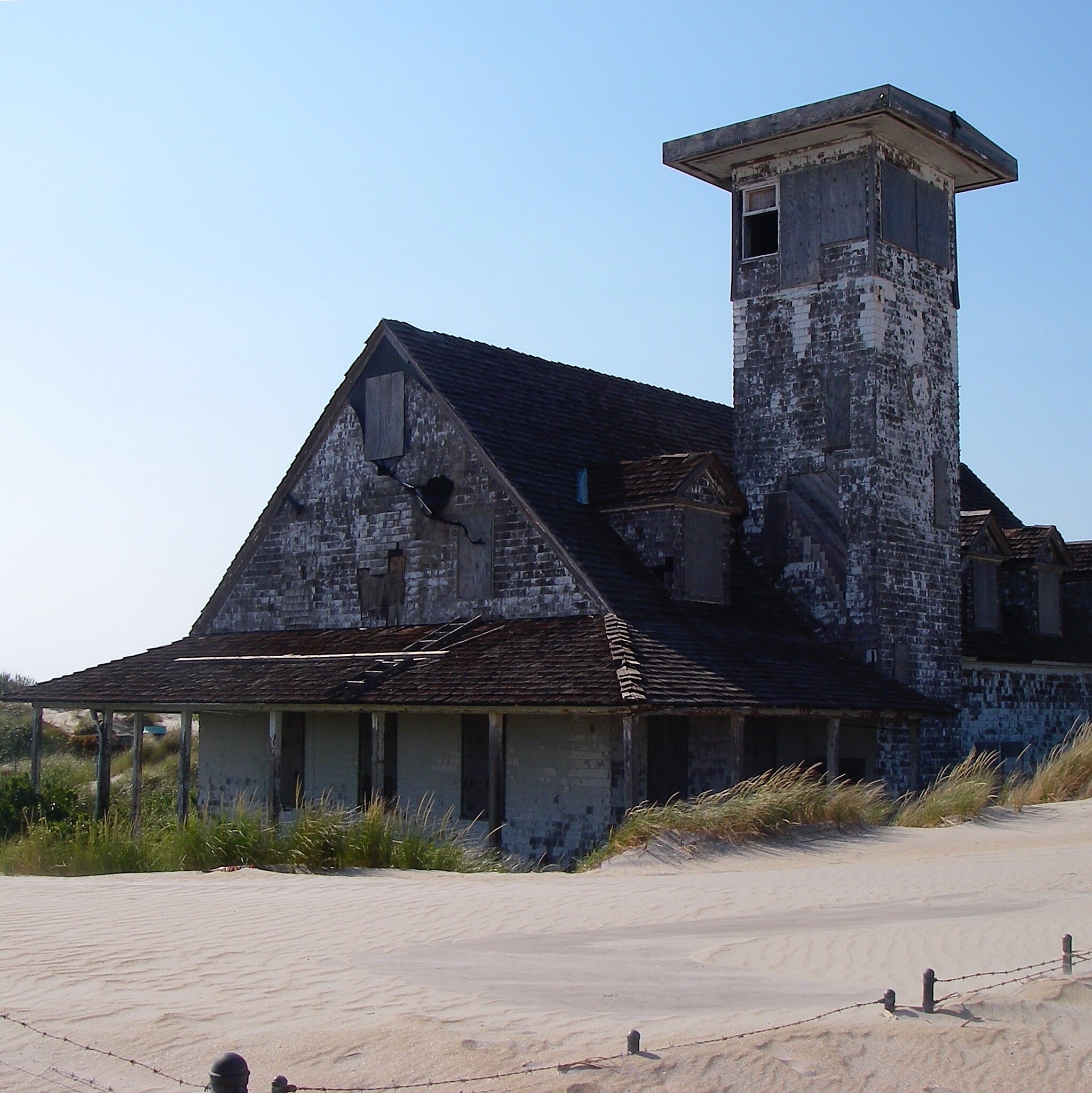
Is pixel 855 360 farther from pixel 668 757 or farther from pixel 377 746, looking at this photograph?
pixel 377 746

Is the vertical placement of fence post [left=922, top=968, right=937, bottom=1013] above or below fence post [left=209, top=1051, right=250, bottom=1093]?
below

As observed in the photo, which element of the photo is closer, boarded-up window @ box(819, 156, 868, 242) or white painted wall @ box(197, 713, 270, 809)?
boarded-up window @ box(819, 156, 868, 242)

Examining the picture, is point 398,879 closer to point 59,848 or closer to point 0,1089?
point 59,848

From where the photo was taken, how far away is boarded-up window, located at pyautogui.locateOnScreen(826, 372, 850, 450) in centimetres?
2167

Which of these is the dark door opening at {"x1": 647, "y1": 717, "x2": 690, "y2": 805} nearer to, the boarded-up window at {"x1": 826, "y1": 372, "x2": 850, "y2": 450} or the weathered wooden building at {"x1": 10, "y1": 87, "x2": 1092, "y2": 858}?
the weathered wooden building at {"x1": 10, "y1": 87, "x2": 1092, "y2": 858}

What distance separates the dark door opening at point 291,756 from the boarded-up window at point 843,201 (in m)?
11.0

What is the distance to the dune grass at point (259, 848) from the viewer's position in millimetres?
14664

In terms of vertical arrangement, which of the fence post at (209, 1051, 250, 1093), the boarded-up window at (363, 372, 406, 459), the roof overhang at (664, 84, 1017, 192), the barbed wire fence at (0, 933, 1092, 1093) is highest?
the roof overhang at (664, 84, 1017, 192)

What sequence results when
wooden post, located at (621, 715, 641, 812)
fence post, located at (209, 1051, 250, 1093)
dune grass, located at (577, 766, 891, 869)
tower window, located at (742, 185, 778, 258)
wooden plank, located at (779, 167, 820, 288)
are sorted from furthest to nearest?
tower window, located at (742, 185, 778, 258) < wooden plank, located at (779, 167, 820, 288) < wooden post, located at (621, 715, 641, 812) < dune grass, located at (577, 766, 891, 869) < fence post, located at (209, 1051, 250, 1093)

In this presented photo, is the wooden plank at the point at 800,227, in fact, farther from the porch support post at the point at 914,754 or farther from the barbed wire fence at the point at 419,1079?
the barbed wire fence at the point at 419,1079

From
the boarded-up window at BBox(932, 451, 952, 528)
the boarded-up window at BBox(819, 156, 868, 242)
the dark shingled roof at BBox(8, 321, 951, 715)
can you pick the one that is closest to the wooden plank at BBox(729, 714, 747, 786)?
the dark shingled roof at BBox(8, 321, 951, 715)

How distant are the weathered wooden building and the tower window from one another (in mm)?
46

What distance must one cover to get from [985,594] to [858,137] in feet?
27.8

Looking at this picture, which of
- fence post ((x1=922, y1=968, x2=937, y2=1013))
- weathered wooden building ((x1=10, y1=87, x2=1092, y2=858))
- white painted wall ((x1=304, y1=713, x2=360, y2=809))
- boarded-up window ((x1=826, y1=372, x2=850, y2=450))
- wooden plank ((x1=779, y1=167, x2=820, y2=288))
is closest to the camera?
fence post ((x1=922, y1=968, x2=937, y2=1013))
